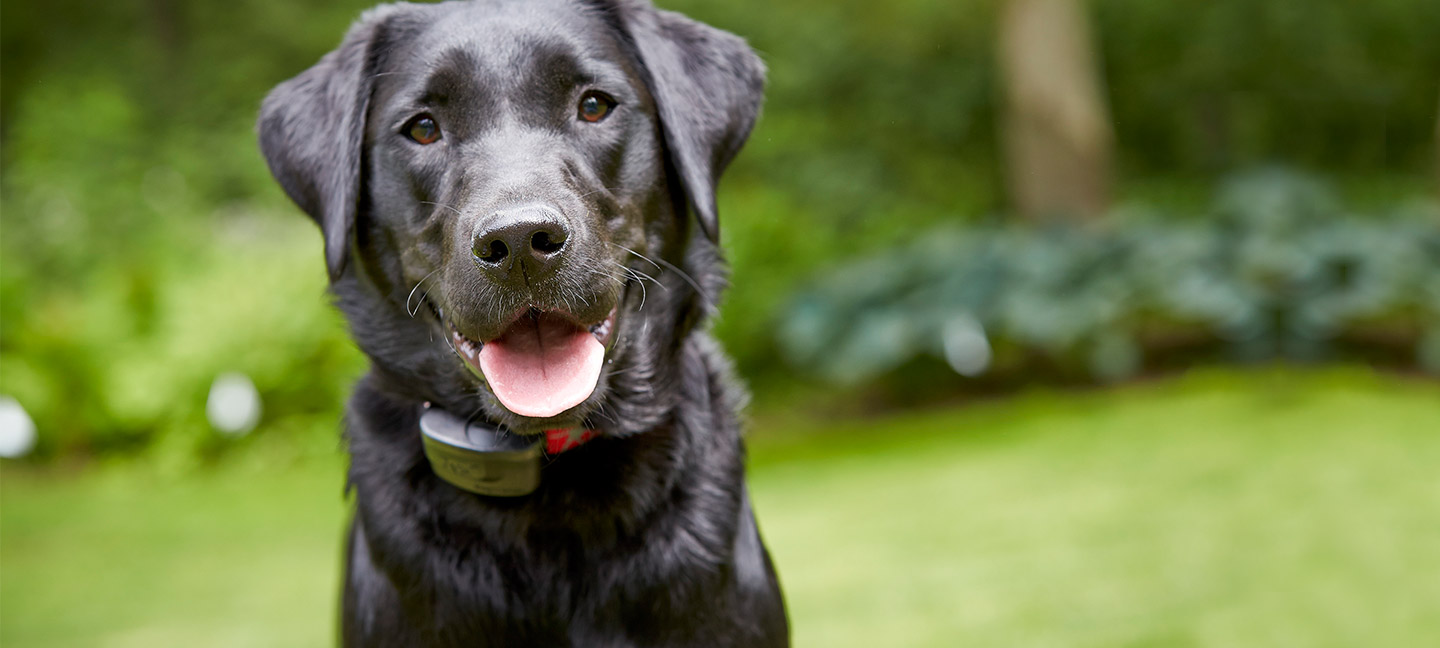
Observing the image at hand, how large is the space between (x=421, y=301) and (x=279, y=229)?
257 inches

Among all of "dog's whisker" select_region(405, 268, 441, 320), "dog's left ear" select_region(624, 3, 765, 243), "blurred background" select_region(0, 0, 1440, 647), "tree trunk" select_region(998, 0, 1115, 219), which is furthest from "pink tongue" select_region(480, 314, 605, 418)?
"tree trunk" select_region(998, 0, 1115, 219)

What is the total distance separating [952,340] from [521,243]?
4818 mm

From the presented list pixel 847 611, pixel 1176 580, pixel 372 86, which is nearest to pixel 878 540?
pixel 847 611

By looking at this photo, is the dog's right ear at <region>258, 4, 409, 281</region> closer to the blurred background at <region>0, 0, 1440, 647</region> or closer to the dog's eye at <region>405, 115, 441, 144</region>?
the dog's eye at <region>405, 115, 441, 144</region>

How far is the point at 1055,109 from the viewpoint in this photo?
6.99 meters

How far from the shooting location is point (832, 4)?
32.2 ft

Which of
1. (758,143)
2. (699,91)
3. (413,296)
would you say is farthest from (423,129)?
(758,143)

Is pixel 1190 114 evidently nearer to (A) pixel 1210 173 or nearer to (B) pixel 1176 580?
(A) pixel 1210 173

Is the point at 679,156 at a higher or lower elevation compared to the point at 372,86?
lower

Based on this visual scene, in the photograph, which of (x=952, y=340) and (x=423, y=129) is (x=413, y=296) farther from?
(x=952, y=340)

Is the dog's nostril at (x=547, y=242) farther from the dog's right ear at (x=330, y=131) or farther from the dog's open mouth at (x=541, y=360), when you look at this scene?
the dog's right ear at (x=330, y=131)

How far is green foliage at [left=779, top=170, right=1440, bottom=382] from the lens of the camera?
5855 mm

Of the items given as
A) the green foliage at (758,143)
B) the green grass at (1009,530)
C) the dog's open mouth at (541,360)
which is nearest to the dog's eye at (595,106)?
the dog's open mouth at (541,360)

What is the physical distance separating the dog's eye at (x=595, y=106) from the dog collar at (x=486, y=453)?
0.57 meters
